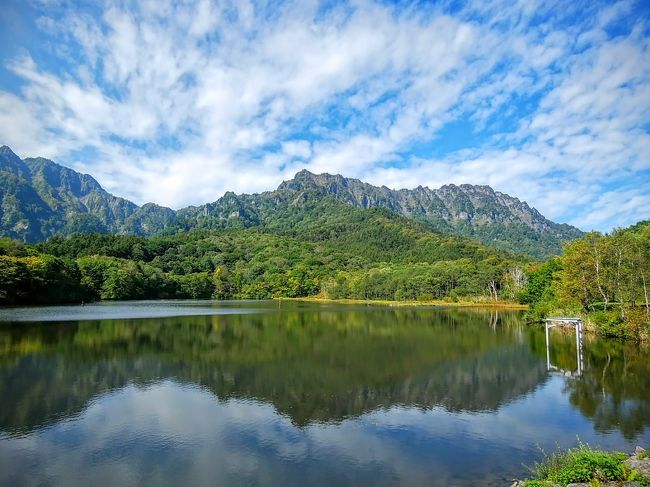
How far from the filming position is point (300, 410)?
18.4m

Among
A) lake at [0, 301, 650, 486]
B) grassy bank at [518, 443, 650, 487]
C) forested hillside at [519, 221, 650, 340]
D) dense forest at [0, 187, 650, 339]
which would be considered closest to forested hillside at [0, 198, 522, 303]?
dense forest at [0, 187, 650, 339]

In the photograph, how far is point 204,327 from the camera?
48.3 meters

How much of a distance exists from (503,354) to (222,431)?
80.2 ft

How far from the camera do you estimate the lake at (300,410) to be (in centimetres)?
1262

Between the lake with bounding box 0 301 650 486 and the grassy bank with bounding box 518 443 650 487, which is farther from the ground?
the grassy bank with bounding box 518 443 650 487

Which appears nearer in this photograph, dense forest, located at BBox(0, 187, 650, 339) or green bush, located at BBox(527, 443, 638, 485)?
green bush, located at BBox(527, 443, 638, 485)

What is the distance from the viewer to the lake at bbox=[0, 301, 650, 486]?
1262cm

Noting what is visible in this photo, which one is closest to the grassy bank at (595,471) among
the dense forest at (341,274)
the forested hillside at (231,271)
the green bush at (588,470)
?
the green bush at (588,470)

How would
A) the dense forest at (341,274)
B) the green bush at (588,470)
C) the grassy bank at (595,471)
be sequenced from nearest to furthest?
1. the grassy bank at (595,471)
2. the green bush at (588,470)
3. the dense forest at (341,274)

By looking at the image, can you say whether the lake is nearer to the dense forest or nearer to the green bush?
the green bush

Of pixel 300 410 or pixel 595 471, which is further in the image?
pixel 300 410

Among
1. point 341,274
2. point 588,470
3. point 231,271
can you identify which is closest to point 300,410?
point 588,470

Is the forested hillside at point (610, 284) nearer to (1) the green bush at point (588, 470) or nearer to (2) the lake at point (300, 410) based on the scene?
(2) the lake at point (300, 410)

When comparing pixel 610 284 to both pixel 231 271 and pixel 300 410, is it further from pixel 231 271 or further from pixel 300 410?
pixel 231 271
